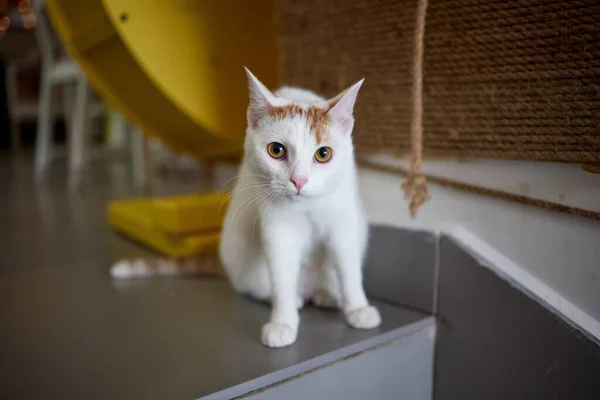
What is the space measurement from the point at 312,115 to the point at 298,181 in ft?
0.38

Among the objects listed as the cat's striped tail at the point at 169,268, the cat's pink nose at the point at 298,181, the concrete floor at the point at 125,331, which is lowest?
the concrete floor at the point at 125,331

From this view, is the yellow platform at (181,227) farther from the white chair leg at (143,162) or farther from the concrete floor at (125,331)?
the white chair leg at (143,162)

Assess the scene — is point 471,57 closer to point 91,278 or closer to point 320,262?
point 320,262

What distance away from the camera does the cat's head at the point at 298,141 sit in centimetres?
72

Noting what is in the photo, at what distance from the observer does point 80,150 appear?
8.80ft

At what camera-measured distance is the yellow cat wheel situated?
127 centimetres

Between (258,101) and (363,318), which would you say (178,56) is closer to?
(258,101)

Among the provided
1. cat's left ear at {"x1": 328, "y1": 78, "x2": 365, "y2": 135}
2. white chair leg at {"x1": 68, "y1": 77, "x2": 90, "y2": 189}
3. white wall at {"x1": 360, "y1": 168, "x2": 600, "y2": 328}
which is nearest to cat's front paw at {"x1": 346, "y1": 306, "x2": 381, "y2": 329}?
white wall at {"x1": 360, "y1": 168, "x2": 600, "y2": 328}

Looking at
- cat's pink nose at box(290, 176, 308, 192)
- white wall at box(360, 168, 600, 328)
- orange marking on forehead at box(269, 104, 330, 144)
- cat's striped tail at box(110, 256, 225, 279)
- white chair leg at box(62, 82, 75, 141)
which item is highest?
white chair leg at box(62, 82, 75, 141)

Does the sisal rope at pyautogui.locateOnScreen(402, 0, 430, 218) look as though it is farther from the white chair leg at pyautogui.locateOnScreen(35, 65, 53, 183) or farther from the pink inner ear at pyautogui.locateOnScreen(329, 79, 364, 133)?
the white chair leg at pyautogui.locateOnScreen(35, 65, 53, 183)

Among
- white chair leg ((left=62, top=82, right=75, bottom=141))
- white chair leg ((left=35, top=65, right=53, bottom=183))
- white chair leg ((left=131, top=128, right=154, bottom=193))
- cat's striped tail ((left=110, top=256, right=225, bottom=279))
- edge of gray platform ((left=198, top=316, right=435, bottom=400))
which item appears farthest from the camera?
white chair leg ((left=62, top=82, right=75, bottom=141))

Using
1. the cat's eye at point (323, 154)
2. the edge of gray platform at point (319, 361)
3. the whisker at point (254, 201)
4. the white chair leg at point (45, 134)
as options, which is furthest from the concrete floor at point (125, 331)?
the white chair leg at point (45, 134)

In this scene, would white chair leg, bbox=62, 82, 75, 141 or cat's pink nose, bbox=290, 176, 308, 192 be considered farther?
white chair leg, bbox=62, 82, 75, 141

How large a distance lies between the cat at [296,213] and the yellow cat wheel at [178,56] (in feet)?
1.59
